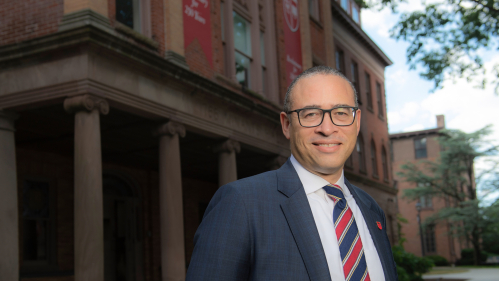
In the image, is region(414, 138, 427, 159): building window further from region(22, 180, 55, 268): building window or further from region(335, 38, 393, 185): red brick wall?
region(22, 180, 55, 268): building window

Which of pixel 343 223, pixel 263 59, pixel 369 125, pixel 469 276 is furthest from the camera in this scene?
pixel 369 125

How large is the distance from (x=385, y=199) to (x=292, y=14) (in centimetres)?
1406

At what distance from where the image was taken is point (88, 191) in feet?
28.1

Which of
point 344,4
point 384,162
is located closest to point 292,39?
point 344,4

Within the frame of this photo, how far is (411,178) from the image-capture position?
1779 inches

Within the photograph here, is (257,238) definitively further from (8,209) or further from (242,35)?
(242,35)

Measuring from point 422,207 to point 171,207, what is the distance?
4467 centimetres

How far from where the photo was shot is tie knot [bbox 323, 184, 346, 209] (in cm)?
228

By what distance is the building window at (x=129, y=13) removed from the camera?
35.0 ft

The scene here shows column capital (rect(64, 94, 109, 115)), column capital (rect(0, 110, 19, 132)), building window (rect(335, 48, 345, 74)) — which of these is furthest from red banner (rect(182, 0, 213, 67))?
building window (rect(335, 48, 345, 74))

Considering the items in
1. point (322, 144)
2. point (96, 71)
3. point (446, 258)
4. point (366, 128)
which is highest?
point (366, 128)

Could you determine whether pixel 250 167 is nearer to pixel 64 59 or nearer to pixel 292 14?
pixel 292 14

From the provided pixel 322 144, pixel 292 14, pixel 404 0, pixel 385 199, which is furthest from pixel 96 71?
pixel 385 199

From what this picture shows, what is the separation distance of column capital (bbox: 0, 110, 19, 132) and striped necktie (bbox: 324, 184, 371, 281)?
27.8 feet
